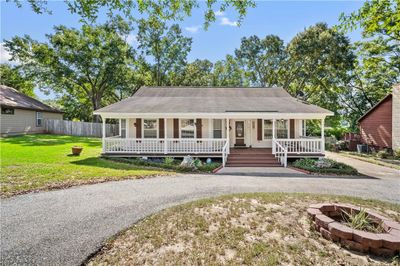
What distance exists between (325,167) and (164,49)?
2762 cm

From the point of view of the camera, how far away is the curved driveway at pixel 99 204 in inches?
155

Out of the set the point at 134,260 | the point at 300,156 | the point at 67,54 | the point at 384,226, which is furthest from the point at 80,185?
the point at 67,54

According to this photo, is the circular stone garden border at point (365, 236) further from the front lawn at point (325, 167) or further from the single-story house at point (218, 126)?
the single-story house at point (218, 126)

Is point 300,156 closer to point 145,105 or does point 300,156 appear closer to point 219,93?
point 219,93

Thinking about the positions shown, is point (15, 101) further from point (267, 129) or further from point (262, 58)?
point (262, 58)

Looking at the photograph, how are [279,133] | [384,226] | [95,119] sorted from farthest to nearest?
[95,119], [279,133], [384,226]

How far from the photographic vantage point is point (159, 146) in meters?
13.3

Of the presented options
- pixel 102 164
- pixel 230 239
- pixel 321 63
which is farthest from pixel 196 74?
pixel 230 239

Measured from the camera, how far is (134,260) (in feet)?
11.8

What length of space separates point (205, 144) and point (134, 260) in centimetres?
1000

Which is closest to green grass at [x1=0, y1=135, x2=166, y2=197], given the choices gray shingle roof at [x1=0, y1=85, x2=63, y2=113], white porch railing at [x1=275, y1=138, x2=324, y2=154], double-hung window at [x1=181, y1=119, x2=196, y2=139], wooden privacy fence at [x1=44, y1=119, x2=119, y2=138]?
double-hung window at [x1=181, y1=119, x2=196, y2=139]

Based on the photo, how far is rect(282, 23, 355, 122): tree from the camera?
77.0ft

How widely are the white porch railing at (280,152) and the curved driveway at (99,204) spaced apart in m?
2.50

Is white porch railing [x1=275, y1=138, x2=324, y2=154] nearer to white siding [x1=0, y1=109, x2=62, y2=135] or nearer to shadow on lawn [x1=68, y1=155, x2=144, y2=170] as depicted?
shadow on lawn [x1=68, y1=155, x2=144, y2=170]
